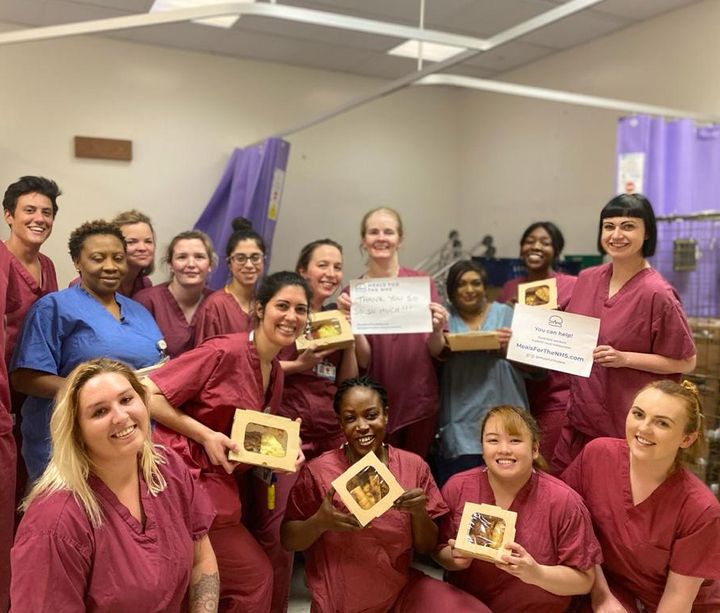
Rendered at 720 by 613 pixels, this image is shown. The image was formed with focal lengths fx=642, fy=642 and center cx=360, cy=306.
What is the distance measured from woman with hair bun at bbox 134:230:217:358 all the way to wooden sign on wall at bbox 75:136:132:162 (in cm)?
202

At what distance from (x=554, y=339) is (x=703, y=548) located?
0.77 metres

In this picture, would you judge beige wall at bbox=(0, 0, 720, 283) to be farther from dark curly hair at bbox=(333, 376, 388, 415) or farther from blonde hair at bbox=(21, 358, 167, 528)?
blonde hair at bbox=(21, 358, 167, 528)

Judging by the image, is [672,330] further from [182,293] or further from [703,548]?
[182,293]

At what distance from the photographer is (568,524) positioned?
185 centimetres

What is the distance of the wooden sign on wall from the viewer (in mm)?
4410

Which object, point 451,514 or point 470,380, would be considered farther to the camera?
point 470,380

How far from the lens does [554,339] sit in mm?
2242

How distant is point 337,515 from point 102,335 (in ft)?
3.23

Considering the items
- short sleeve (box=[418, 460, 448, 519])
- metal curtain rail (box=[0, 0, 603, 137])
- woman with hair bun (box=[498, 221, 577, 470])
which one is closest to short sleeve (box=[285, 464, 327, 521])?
short sleeve (box=[418, 460, 448, 519])

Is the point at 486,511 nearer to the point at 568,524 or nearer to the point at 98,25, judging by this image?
the point at 568,524

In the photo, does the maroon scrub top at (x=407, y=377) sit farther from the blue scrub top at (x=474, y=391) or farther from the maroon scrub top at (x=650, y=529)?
the maroon scrub top at (x=650, y=529)

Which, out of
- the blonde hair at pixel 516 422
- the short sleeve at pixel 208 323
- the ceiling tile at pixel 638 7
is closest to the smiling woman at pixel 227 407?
the short sleeve at pixel 208 323

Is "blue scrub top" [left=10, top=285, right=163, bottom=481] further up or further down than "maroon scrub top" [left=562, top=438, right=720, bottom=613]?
further up

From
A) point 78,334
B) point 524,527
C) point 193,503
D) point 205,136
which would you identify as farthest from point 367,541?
point 205,136
